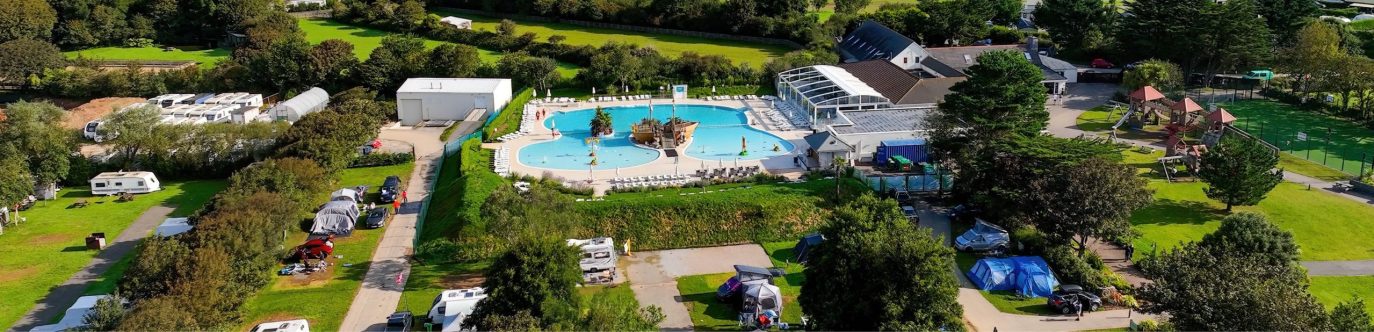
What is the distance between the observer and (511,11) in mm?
81562

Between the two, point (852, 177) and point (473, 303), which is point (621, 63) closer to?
point (852, 177)

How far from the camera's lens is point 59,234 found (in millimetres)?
34031

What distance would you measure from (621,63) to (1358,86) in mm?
37446

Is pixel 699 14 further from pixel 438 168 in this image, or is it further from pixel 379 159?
pixel 379 159

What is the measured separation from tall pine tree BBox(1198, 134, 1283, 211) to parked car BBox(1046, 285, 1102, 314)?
35.9 feet

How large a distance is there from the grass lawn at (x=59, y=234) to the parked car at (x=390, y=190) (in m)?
6.97

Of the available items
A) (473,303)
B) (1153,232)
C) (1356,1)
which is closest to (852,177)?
(1153,232)

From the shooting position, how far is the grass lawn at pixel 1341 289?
26766 millimetres

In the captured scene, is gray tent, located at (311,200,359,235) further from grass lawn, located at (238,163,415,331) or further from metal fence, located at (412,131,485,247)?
metal fence, located at (412,131,485,247)

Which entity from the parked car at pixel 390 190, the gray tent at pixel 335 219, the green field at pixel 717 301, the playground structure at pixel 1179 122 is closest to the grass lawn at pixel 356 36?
the parked car at pixel 390 190

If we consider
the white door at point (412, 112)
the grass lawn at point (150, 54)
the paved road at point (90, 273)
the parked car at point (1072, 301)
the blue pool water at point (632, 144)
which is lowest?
the paved road at point (90, 273)

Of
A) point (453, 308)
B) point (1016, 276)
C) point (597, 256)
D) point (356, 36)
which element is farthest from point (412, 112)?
point (1016, 276)

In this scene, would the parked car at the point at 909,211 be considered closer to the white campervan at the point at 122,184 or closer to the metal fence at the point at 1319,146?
the metal fence at the point at 1319,146

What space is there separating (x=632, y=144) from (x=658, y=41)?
2884 cm
